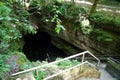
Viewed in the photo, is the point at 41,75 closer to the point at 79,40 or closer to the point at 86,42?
the point at 86,42

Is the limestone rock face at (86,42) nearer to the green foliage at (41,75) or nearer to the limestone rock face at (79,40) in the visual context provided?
the limestone rock face at (79,40)

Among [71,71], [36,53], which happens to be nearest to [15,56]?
[71,71]

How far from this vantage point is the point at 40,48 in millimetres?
18156

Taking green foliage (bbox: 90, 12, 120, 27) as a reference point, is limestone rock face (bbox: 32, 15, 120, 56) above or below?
below

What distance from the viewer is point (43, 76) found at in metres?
5.31

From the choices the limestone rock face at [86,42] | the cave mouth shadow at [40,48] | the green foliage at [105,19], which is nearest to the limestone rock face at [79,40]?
the limestone rock face at [86,42]

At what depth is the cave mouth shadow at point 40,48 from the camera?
55.9ft

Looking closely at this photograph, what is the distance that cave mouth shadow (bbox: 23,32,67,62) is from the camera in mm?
17047

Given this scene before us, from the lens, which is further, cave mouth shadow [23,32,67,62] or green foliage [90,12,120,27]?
cave mouth shadow [23,32,67,62]

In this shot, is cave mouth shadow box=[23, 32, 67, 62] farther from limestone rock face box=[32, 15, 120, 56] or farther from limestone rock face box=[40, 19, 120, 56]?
limestone rock face box=[40, 19, 120, 56]

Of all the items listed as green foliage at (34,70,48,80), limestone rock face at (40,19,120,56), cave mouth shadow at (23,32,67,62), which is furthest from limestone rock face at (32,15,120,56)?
green foliage at (34,70,48,80)

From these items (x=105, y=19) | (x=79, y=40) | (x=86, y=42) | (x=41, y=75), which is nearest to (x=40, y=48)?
(x=79, y=40)

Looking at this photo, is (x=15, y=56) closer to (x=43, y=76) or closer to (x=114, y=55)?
(x=43, y=76)

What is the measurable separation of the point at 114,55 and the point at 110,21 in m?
2.00
